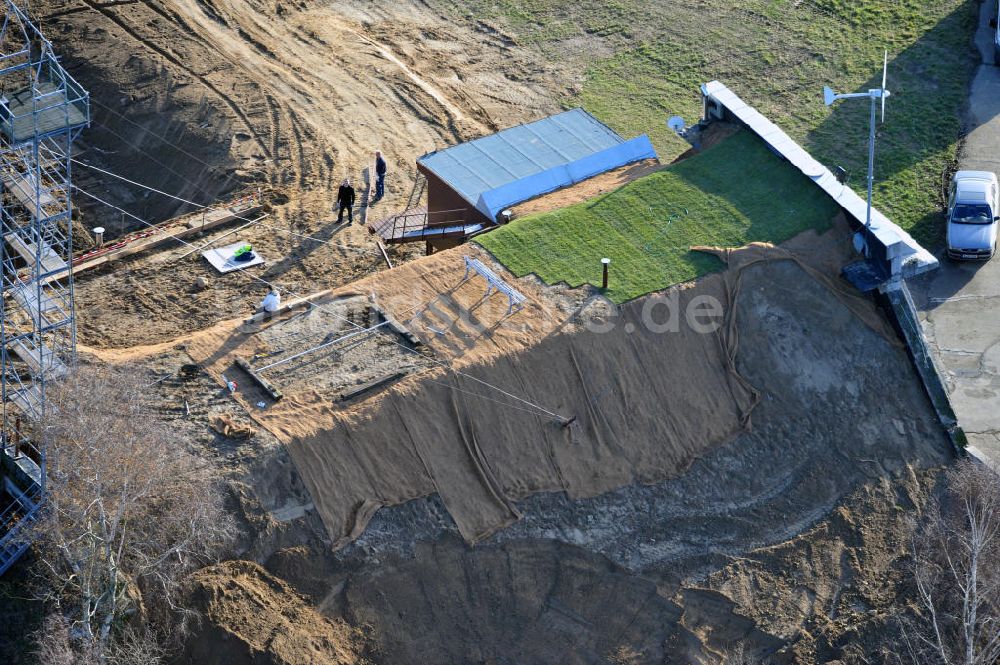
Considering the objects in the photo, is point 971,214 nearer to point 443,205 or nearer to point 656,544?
point 656,544

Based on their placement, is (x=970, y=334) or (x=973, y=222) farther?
(x=973, y=222)

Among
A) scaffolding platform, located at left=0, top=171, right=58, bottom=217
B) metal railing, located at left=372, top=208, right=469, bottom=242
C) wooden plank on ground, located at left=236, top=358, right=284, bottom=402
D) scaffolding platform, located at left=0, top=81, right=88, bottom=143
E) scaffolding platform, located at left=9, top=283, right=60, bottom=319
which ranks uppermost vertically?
scaffolding platform, located at left=0, top=81, right=88, bottom=143

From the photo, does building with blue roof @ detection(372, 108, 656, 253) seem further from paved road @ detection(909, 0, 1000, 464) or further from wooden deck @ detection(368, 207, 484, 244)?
paved road @ detection(909, 0, 1000, 464)

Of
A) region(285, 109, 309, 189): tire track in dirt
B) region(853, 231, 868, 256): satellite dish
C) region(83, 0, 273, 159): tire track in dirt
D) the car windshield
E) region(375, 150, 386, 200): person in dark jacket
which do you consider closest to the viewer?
region(853, 231, 868, 256): satellite dish

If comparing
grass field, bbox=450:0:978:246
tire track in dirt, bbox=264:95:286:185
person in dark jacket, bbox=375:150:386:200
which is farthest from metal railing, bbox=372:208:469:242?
grass field, bbox=450:0:978:246

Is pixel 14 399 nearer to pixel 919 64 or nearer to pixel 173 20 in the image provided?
pixel 173 20

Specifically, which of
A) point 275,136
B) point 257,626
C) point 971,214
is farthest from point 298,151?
point 971,214

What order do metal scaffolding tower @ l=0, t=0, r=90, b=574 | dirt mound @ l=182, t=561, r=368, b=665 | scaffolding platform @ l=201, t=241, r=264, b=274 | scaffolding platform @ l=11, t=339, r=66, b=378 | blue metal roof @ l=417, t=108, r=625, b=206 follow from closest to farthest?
metal scaffolding tower @ l=0, t=0, r=90, b=574
dirt mound @ l=182, t=561, r=368, b=665
scaffolding platform @ l=11, t=339, r=66, b=378
scaffolding platform @ l=201, t=241, r=264, b=274
blue metal roof @ l=417, t=108, r=625, b=206
